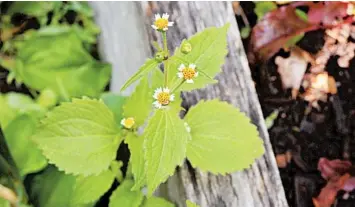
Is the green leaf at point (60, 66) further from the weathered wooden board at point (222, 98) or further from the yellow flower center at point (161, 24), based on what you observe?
the yellow flower center at point (161, 24)

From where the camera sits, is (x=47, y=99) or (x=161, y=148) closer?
(x=161, y=148)

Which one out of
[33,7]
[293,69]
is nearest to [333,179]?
[293,69]

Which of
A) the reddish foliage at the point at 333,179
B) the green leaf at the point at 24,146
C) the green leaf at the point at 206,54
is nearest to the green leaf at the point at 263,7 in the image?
the reddish foliage at the point at 333,179

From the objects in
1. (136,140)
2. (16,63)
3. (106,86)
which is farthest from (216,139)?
(16,63)

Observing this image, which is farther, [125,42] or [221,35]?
[125,42]

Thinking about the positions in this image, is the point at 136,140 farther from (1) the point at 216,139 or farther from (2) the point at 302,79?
(2) the point at 302,79

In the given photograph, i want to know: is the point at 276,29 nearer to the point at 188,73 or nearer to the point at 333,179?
the point at 333,179
